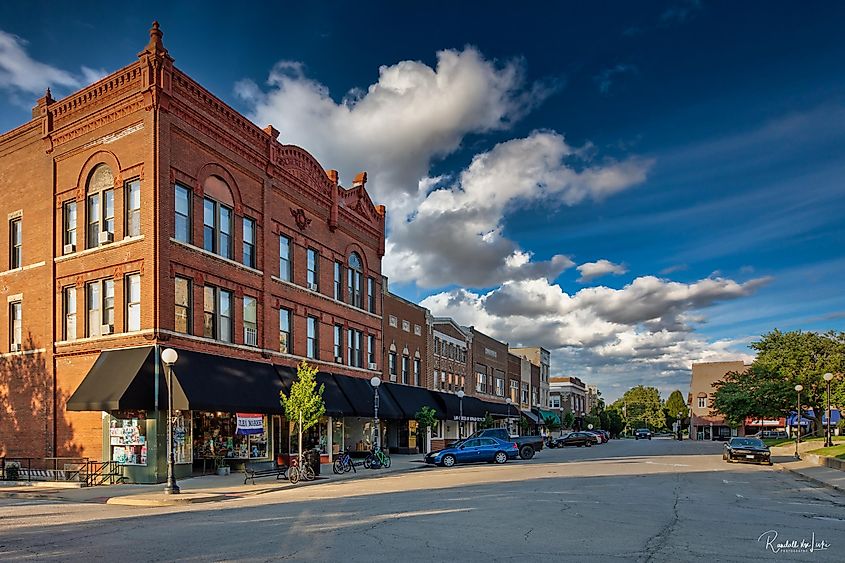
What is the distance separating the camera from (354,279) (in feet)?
138

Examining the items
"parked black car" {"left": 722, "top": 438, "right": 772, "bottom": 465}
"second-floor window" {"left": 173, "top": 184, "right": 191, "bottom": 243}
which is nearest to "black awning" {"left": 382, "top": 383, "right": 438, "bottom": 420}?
"parked black car" {"left": 722, "top": 438, "right": 772, "bottom": 465}

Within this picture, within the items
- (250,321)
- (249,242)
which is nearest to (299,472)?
(250,321)

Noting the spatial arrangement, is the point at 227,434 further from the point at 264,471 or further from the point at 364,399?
the point at 364,399

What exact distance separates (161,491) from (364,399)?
1767 cm

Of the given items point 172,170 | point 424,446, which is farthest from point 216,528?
point 424,446

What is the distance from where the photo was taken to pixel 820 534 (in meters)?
12.7

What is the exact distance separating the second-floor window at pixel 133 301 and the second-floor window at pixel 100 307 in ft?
2.72

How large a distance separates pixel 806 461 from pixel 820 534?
29121 millimetres

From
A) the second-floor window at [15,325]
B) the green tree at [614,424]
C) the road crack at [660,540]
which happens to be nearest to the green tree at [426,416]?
the second-floor window at [15,325]

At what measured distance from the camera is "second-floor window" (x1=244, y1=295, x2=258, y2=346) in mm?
30875

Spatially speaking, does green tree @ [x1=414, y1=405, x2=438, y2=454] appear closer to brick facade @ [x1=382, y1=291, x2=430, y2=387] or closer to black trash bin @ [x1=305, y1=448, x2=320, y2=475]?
brick facade @ [x1=382, y1=291, x2=430, y2=387]

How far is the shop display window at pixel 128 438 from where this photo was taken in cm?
2502

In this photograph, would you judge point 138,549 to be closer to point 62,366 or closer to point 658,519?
point 658,519

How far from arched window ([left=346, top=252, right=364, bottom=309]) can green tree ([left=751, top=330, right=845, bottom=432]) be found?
1687 inches
